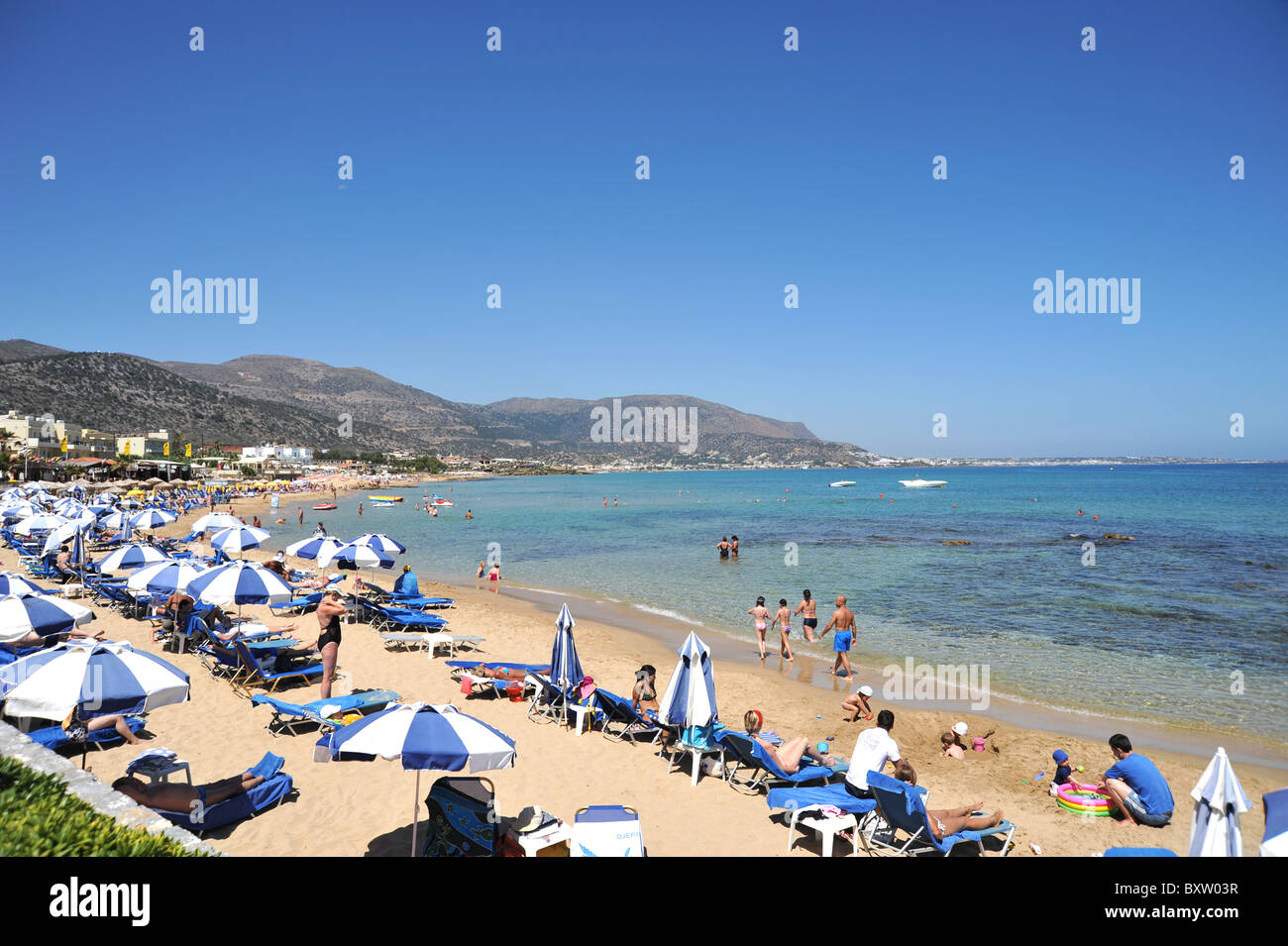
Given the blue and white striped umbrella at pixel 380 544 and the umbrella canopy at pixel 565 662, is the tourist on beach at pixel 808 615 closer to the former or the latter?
→ the umbrella canopy at pixel 565 662

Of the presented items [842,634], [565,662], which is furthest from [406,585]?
[842,634]

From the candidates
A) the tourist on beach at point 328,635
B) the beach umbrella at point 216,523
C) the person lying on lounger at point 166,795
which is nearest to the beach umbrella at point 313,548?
the tourist on beach at point 328,635

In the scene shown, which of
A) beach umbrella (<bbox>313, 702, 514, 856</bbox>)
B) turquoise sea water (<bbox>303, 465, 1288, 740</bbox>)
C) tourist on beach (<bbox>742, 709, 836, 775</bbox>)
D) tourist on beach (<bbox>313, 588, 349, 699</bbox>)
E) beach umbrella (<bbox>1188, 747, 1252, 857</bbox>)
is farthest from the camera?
turquoise sea water (<bbox>303, 465, 1288, 740</bbox>)

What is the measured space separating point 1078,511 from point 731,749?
59.1m

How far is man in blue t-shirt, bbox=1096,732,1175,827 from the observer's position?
662 centimetres

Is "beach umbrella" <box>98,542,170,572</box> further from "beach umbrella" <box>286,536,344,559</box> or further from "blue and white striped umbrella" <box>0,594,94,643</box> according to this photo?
"blue and white striped umbrella" <box>0,594,94,643</box>

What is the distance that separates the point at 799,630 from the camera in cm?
1588

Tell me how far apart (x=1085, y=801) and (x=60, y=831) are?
853 cm

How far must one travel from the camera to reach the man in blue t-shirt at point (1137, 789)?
662 cm

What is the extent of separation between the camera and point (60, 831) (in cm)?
362

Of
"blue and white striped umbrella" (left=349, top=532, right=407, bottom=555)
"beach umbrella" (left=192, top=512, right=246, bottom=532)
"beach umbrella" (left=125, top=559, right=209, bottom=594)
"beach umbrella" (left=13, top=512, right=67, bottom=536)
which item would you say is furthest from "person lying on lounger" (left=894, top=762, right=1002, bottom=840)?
"beach umbrella" (left=13, top=512, right=67, bottom=536)

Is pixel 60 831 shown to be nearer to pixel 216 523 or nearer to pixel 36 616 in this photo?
pixel 36 616

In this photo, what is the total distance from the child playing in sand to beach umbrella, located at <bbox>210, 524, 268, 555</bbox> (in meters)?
16.0
